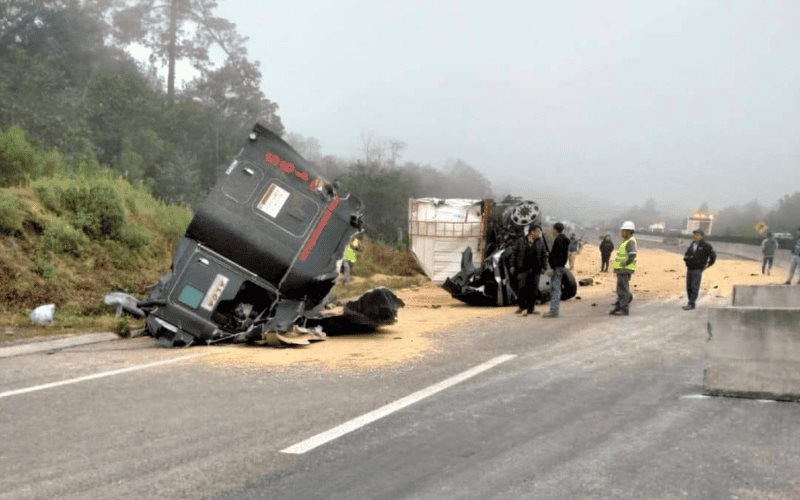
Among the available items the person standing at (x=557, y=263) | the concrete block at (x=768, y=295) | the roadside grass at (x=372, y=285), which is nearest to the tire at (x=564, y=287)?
the person standing at (x=557, y=263)

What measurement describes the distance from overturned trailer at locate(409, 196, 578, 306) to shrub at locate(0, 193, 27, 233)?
8.22m

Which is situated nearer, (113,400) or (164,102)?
(113,400)

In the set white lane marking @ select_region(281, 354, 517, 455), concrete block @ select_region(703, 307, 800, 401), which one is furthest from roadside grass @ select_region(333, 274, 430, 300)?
concrete block @ select_region(703, 307, 800, 401)

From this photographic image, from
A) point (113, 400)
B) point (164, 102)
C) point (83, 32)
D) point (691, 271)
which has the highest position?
point (83, 32)

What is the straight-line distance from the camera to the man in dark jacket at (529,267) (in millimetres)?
13430

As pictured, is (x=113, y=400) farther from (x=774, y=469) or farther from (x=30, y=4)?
(x=30, y=4)

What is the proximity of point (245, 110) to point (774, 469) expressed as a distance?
176 feet

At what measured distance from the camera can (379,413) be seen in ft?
19.4

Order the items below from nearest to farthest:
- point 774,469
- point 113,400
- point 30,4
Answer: point 774,469 → point 113,400 → point 30,4

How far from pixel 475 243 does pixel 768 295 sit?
9.89m

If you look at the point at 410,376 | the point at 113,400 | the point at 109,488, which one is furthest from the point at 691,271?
the point at 109,488

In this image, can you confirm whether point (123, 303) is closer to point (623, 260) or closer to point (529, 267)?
point (529, 267)

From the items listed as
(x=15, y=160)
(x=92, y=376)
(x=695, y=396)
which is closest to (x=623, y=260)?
(x=695, y=396)

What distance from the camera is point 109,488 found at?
425 cm
